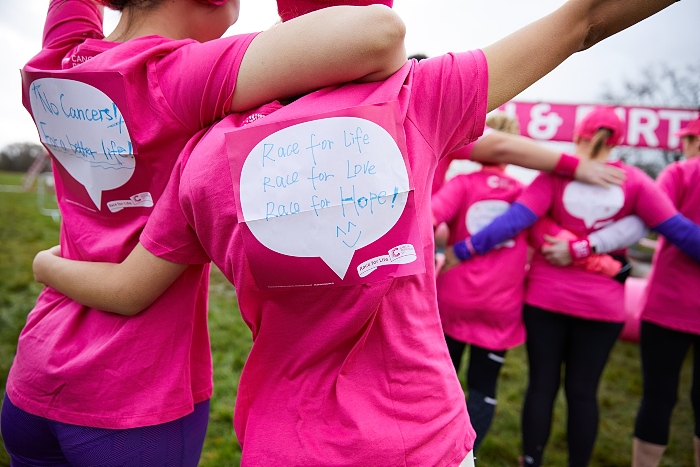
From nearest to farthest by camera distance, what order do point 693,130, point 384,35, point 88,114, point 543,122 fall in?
point 384,35 → point 88,114 → point 693,130 → point 543,122

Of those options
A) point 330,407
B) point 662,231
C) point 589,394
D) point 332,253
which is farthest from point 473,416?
point 332,253

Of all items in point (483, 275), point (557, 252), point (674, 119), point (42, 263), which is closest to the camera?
point (42, 263)

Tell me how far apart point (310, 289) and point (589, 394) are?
212 cm

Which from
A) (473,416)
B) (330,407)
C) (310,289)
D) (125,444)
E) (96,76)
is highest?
(96,76)

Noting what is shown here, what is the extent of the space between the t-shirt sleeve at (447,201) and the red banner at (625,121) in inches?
146

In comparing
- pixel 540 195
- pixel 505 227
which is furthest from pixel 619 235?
pixel 505 227

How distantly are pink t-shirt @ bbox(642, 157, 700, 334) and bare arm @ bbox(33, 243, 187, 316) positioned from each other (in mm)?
2438

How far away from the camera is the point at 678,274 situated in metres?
2.54

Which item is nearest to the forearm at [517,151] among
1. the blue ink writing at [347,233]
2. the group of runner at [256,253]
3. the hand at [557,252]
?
the hand at [557,252]

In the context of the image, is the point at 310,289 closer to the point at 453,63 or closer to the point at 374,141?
the point at 374,141

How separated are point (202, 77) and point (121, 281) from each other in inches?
16.5

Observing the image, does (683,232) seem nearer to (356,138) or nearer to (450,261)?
(450,261)

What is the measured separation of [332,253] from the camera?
31.2 inches

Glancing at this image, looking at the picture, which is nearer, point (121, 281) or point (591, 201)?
point (121, 281)
